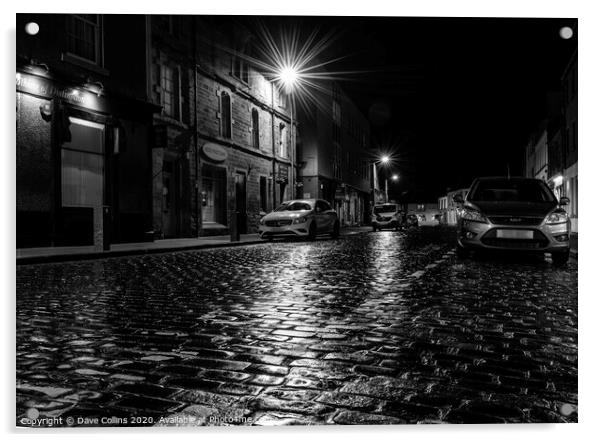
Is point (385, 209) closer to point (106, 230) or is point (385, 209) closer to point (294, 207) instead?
point (294, 207)

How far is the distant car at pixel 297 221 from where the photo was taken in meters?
17.6

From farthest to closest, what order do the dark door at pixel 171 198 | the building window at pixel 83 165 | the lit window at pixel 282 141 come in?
1. the lit window at pixel 282 141
2. the dark door at pixel 171 198
3. the building window at pixel 83 165

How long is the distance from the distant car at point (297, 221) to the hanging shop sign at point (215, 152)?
178 inches

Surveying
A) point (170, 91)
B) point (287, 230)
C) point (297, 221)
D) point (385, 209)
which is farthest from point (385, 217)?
point (170, 91)

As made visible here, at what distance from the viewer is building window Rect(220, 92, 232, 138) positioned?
23750mm

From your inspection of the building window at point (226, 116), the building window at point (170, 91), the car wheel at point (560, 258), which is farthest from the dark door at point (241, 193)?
the car wheel at point (560, 258)

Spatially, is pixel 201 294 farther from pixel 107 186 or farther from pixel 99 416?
pixel 107 186

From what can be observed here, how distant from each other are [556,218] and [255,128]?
20663 millimetres

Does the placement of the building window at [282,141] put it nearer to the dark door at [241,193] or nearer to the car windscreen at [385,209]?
the dark door at [241,193]

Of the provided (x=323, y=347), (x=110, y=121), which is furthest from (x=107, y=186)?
(x=323, y=347)

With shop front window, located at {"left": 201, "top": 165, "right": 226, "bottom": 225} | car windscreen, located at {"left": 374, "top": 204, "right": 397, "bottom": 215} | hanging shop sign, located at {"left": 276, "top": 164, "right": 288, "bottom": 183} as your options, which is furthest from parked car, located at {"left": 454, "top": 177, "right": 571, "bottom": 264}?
car windscreen, located at {"left": 374, "top": 204, "right": 397, "bottom": 215}

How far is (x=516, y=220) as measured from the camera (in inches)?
320

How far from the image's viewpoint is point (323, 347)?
11.4 ft

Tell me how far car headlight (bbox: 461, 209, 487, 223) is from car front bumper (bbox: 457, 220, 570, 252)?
5cm
